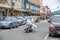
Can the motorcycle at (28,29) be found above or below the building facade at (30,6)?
below

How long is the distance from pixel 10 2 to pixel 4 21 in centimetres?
2800

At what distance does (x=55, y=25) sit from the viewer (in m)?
16.5

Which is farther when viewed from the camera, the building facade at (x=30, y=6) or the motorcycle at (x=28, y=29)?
the building facade at (x=30, y=6)

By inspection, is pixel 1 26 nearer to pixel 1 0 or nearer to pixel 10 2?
pixel 1 0

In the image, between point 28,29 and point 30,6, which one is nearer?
point 28,29

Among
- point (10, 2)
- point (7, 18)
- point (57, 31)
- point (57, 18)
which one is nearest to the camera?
point (57, 31)

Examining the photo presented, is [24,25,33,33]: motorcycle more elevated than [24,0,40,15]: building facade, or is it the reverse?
[24,0,40,15]: building facade

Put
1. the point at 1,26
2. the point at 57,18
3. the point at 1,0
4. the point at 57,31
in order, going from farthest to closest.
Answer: the point at 1,0 < the point at 1,26 < the point at 57,18 < the point at 57,31

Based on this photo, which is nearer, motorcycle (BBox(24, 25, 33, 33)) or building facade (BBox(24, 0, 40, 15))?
motorcycle (BBox(24, 25, 33, 33))

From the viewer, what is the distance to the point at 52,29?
16.5 m

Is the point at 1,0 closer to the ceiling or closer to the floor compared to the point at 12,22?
closer to the ceiling

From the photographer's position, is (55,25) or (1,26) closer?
(55,25)

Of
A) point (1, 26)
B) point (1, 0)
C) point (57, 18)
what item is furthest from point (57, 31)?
point (1, 0)

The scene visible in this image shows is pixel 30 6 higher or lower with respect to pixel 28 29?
higher
